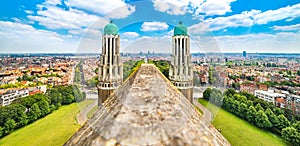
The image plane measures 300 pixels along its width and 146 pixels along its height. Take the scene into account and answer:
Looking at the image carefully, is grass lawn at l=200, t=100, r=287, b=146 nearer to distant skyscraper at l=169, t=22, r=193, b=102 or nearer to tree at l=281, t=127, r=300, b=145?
tree at l=281, t=127, r=300, b=145

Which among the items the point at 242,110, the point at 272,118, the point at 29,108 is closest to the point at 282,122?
the point at 272,118

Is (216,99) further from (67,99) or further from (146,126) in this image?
(67,99)

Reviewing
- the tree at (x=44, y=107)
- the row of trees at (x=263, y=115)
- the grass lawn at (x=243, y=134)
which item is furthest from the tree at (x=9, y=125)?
the row of trees at (x=263, y=115)

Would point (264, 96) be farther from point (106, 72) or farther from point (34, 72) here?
point (34, 72)

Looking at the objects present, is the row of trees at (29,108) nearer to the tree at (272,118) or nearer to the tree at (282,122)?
the tree at (272,118)

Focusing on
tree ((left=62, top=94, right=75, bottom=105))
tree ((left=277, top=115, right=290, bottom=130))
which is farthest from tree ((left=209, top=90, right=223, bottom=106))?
tree ((left=62, top=94, right=75, bottom=105))
